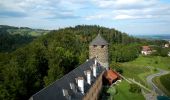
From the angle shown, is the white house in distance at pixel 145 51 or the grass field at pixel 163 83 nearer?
the grass field at pixel 163 83

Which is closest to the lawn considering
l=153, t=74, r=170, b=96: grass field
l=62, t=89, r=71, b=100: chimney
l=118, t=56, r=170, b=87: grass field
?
l=153, t=74, r=170, b=96: grass field

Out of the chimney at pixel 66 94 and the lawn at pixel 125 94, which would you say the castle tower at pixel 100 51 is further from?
the chimney at pixel 66 94

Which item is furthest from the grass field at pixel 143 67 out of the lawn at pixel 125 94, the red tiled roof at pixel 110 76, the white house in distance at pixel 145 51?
the white house in distance at pixel 145 51

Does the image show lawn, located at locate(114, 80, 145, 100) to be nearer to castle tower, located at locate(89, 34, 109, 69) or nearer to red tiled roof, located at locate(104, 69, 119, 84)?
red tiled roof, located at locate(104, 69, 119, 84)

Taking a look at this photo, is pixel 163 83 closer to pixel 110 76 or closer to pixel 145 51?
pixel 110 76

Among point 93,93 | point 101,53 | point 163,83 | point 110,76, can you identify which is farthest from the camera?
point 163,83

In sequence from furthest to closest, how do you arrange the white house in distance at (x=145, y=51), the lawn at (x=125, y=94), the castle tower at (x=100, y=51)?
the white house in distance at (x=145, y=51) < the castle tower at (x=100, y=51) < the lawn at (x=125, y=94)

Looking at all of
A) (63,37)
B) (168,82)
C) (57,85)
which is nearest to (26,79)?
(57,85)

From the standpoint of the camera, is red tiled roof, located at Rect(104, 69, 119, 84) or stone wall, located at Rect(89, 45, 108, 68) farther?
stone wall, located at Rect(89, 45, 108, 68)

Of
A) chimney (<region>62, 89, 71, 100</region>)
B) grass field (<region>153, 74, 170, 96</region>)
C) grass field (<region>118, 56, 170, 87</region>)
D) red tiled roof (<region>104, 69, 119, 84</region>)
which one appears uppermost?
chimney (<region>62, 89, 71, 100</region>)

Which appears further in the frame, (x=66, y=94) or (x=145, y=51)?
(x=145, y=51)

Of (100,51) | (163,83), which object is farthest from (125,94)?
(163,83)
